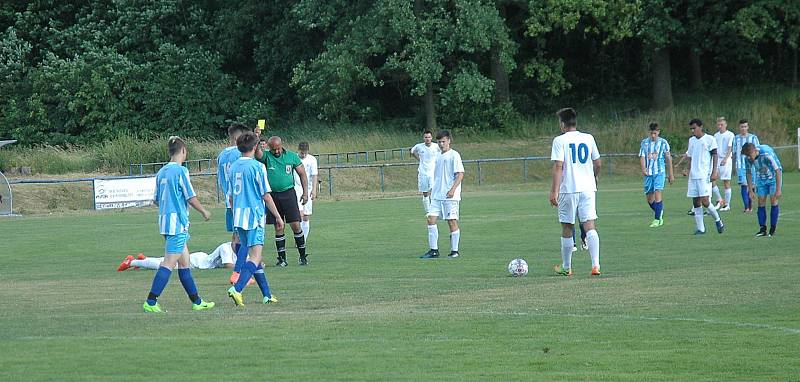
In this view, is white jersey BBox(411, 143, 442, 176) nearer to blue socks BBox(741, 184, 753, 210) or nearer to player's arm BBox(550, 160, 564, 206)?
blue socks BBox(741, 184, 753, 210)

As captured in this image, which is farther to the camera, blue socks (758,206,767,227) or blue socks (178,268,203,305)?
blue socks (758,206,767,227)

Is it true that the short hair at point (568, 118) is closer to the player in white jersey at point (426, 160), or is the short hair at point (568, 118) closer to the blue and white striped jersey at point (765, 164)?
the blue and white striped jersey at point (765, 164)

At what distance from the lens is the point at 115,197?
3738 cm

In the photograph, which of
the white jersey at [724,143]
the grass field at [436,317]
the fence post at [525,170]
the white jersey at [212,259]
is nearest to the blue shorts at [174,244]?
the grass field at [436,317]

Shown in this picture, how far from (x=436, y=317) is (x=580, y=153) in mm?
4048

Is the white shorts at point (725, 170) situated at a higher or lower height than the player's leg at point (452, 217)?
higher

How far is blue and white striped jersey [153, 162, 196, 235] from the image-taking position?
12.1 meters

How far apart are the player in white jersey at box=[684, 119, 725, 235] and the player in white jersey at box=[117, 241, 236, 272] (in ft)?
28.4

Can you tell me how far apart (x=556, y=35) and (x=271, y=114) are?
14.4 meters

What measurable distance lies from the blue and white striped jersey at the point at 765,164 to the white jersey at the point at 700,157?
62.4 inches

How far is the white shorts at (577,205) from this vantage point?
1452 centimetres

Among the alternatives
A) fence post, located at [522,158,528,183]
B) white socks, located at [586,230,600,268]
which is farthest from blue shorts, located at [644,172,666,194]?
fence post, located at [522,158,528,183]

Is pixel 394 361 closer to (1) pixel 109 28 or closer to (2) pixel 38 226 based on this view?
(2) pixel 38 226

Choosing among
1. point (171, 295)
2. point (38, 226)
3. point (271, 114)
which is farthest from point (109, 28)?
point (171, 295)
